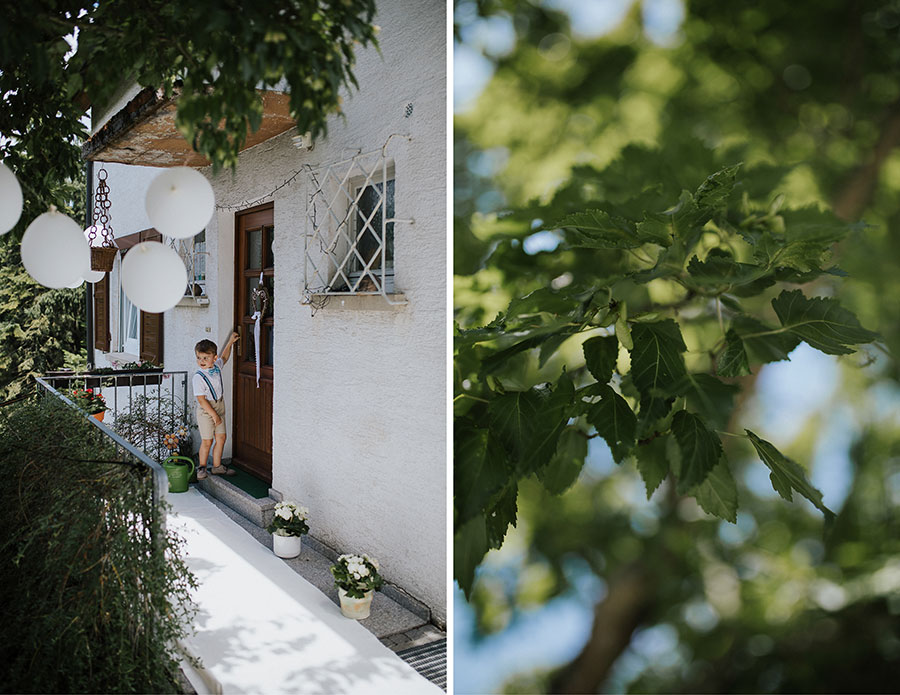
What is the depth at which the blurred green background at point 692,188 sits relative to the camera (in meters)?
0.51

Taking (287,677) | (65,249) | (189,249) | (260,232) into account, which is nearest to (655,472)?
(65,249)

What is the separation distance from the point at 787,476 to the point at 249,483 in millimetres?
3350

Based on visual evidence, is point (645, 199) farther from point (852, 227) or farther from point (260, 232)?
point (260, 232)

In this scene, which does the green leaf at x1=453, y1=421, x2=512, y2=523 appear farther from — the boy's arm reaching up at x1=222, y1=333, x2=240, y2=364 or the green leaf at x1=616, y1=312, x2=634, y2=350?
the boy's arm reaching up at x1=222, y1=333, x2=240, y2=364

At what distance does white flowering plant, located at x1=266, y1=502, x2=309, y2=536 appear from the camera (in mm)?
2582

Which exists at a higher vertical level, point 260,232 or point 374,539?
Answer: point 260,232

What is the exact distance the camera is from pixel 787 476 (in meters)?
0.40

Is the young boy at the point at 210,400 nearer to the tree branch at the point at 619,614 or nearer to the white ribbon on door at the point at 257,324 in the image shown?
the white ribbon on door at the point at 257,324

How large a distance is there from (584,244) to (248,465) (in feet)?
11.7

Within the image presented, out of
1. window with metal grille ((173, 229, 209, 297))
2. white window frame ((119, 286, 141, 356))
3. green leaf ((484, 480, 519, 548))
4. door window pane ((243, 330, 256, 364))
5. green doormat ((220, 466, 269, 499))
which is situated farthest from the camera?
white window frame ((119, 286, 141, 356))

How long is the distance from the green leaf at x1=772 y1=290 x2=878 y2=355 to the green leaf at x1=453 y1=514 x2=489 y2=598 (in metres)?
0.22

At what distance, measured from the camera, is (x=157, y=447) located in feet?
12.9

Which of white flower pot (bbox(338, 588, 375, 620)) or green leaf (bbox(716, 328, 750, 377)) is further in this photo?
white flower pot (bbox(338, 588, 375, 620))

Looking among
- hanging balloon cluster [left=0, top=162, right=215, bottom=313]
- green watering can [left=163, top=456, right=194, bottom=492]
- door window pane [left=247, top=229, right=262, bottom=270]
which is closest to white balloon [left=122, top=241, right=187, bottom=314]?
hanging balloon cluster [left=0, top=162, right=215, bottom=313]
